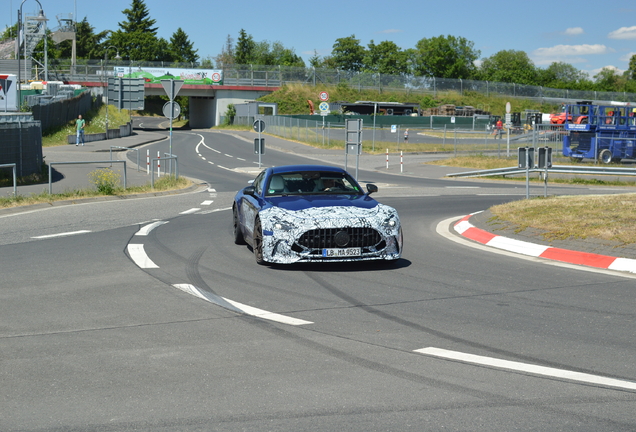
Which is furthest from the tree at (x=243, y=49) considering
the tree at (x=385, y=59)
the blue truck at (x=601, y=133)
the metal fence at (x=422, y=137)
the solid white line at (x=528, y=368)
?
A: the solid white line at (x=528, y=368)

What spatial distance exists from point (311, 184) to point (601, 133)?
1337 inches

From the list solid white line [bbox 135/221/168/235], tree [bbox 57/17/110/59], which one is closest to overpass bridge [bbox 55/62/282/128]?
tree [bbox 57/17/110/59]

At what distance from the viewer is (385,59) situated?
158m

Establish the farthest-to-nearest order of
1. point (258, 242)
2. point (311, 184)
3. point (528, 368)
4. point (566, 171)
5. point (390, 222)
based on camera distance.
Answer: point (566, 171) → point (311, 184) → point (258, 242) → point (390, 222) → point (528, 368)

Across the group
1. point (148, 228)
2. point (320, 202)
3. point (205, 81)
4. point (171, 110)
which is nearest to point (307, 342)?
point (320, 202)

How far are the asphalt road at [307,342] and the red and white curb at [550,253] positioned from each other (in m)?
0.47

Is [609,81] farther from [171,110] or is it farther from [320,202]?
[320,202]

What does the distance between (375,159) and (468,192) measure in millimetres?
22192

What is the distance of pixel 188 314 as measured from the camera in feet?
23.3

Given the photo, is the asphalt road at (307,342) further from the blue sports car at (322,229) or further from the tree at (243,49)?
Answer: the tree at (243,49)

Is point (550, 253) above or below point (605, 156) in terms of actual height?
below

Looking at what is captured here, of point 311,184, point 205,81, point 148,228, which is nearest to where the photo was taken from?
point 311,184

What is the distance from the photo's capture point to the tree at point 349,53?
16262 centimetres

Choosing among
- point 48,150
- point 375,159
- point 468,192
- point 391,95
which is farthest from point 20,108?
point 391,95
